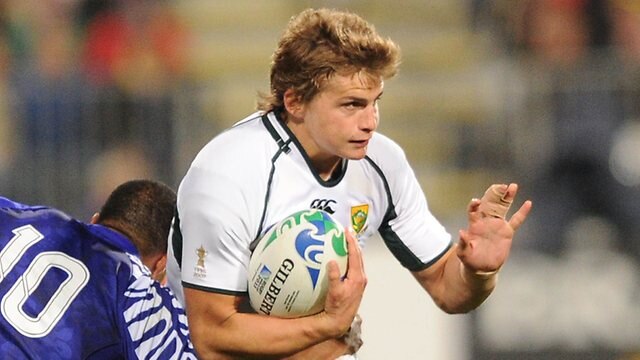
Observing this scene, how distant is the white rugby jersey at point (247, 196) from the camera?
5352 millimetres

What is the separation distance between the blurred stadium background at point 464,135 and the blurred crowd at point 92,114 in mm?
11

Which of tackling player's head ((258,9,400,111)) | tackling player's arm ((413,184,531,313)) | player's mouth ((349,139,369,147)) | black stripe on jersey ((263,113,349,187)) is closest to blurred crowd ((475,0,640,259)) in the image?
tackling player's arm ((413,184,531,313))

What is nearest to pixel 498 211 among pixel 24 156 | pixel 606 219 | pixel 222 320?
pixel 222 320

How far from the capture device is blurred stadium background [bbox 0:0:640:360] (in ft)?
30.8

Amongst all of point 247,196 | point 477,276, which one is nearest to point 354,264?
point 247,196

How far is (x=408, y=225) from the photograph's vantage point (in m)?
6.04

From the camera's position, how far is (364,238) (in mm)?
5891

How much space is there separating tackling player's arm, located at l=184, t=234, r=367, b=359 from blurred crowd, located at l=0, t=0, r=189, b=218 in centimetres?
455

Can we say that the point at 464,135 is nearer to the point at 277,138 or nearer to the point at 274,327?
the point at 277,138

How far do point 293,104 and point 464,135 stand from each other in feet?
16.6

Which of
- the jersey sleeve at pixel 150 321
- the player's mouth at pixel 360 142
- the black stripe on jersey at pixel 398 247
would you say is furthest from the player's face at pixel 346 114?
the jersey sleeve at pixel 150 321

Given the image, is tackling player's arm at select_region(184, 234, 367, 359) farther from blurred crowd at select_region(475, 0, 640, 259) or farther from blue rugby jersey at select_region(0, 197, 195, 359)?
blurred crowd at select_region(475, 0, 640, 259)

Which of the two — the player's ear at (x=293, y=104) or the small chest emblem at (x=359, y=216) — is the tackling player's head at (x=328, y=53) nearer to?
the player's ear at (x=293, y=104)

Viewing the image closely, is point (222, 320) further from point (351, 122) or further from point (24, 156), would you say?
point (24, 156)
